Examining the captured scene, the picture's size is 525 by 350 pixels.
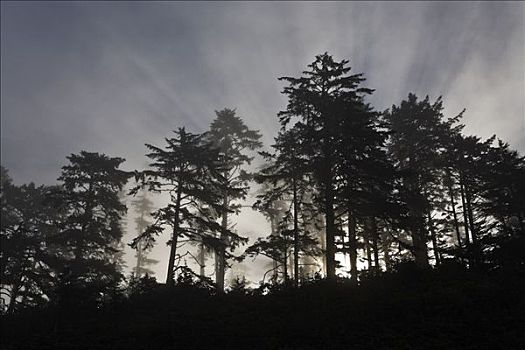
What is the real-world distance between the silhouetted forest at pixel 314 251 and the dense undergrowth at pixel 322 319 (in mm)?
65

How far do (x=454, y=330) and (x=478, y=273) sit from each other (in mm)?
6626

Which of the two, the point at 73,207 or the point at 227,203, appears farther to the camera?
the point at 227,203

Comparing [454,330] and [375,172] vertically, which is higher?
[375,172]

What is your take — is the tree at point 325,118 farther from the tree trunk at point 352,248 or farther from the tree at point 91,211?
the tree at point 91,211

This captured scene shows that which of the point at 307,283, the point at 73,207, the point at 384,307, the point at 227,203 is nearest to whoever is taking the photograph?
the point at 384,307

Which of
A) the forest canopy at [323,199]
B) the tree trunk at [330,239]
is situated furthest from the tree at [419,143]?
the tree trunk at [330,239]

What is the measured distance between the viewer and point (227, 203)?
34375mm

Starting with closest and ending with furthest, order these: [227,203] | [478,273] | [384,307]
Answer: [384,307] < [478,273] < [227,203]

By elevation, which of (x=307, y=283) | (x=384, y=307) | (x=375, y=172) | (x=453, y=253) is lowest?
(x=384, y=307)

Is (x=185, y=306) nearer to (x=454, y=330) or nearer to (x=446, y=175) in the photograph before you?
(x=454, y=330)

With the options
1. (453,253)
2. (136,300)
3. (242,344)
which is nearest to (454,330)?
(242,344)

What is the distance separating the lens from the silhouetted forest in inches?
477

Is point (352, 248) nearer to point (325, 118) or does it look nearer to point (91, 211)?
point (325, 118)

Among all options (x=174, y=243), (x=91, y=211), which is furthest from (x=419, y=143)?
(x=91, y=211)
